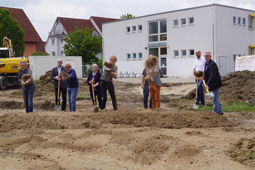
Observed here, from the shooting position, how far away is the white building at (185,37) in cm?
3447

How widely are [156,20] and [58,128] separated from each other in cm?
3263

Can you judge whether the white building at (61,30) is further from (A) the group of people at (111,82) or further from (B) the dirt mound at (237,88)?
(A) the group of people at (111,82)

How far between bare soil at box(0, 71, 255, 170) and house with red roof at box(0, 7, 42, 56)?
50979 millimetres

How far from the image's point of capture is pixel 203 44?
114 feet

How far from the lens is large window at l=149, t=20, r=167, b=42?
39.0 meters

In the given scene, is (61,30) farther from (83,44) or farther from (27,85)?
(27,85)

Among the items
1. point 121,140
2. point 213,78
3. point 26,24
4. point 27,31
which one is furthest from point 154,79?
point 26,24

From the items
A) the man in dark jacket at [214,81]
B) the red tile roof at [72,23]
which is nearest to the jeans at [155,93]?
the man in dark jacket at [214,81]

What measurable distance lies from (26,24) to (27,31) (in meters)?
1.71

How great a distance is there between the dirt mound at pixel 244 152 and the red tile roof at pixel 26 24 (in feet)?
183

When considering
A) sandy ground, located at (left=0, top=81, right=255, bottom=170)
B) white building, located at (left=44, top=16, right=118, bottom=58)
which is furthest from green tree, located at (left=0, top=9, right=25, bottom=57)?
sandy ground, located at (left=0, top=81, right=255, bottom=170)

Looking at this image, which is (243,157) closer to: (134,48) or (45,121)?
(45,121)

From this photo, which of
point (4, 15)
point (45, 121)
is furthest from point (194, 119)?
point (4, 15)

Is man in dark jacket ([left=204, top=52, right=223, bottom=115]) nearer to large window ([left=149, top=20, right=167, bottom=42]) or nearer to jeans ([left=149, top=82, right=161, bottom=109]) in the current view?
jeans ([left=149, top=82, right=161, bottom=109])
